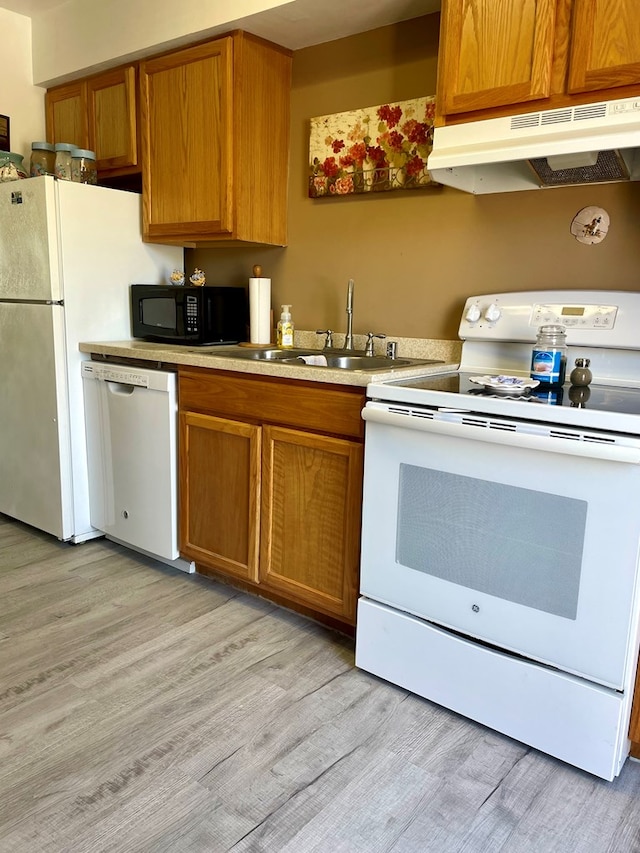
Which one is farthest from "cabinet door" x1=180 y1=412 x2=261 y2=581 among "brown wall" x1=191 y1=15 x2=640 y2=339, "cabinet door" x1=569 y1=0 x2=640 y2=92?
"cabinet door" x1=569 y1=0 x2=640 y2=92

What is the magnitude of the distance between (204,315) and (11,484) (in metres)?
1.27

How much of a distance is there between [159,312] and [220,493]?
3.07ft

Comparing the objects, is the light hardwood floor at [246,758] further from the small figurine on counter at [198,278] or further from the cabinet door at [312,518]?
the small figurine on counter at [198,278]

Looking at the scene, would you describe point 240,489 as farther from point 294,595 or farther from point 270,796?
point 270,796

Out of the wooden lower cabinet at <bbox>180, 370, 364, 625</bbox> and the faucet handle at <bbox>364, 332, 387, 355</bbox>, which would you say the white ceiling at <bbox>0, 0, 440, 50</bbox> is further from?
the wooden lower cabinet at <bbox>180, 370, 364, 625</bbox>

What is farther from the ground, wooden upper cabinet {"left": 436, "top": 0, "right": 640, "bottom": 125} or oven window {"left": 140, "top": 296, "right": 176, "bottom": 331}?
wooden upper cabinet {"left": 436, "top": 0, "right": 640, "bottom": 125}

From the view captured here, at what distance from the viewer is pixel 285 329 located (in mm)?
2572

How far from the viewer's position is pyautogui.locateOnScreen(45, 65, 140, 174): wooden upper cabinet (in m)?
2.75

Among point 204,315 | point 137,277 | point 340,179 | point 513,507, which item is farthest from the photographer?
point 137,277

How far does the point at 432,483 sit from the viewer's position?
164 centimetres

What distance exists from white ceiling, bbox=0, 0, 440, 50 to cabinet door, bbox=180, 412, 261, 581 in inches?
56.7

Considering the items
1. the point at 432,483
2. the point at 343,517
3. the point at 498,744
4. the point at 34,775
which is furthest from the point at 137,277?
the point at 498,744

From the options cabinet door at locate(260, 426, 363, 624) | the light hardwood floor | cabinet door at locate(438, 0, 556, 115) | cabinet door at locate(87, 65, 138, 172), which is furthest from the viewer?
cabinet door at locate(87, 65, 138, 172)

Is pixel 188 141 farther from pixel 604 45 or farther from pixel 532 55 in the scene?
pixel 604 45
